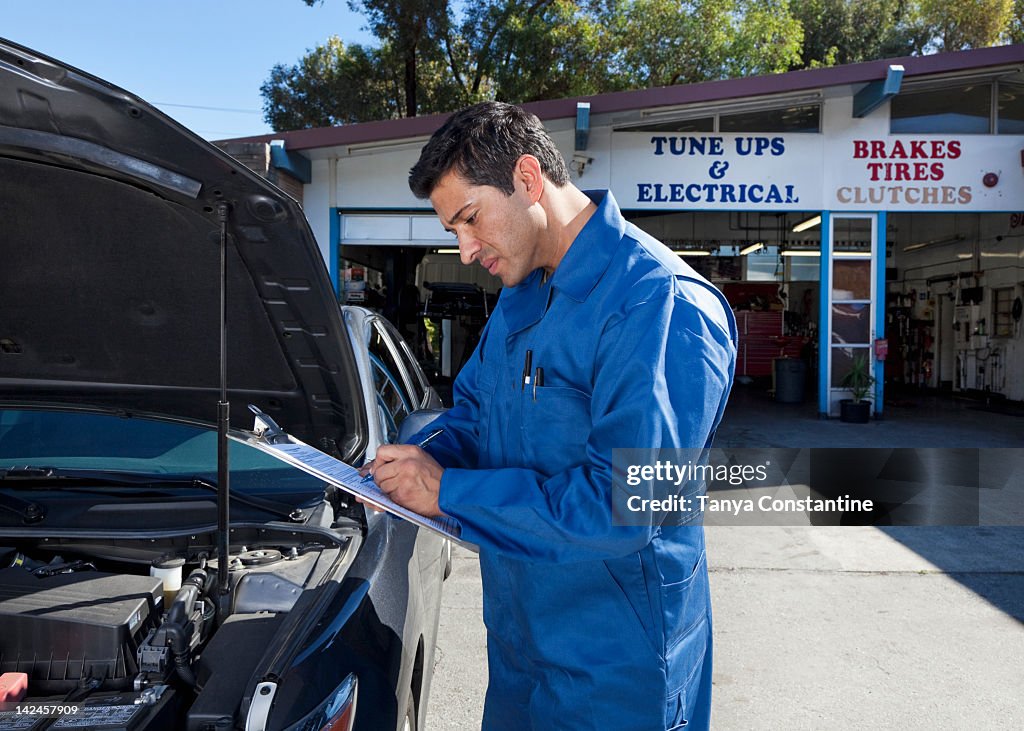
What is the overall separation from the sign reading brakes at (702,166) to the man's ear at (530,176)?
10.4m

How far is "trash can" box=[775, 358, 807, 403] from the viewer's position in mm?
15000

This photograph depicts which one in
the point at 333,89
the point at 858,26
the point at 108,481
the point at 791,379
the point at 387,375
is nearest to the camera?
the point at 108,481

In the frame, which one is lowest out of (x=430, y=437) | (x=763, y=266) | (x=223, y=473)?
(x=223, y=473)

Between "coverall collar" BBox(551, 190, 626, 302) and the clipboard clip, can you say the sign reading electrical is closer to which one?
"coverall collar" BBox(551, 190, 626, 302)

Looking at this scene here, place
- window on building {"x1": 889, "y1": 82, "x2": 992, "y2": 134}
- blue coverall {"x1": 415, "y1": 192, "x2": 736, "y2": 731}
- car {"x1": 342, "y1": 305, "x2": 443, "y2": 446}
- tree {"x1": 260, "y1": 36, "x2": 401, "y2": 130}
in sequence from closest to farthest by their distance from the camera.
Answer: blue coverall {"x1": 415, "y1": 192, "x2": 736, "y2": 731}, car {"x1": 342, "y1": 305, "x2": 443, "y2": 446}, window on building {"x1": 889, "y1": 82, "x2": 992, "y2": 134}, tree {"x1": 260, "y1": 36, "x2": 401, "y2": 130}

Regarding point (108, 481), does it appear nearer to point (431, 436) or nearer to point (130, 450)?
point (130, 450)

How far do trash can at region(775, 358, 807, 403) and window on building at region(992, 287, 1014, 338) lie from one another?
160 inches

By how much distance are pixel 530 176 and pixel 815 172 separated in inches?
451

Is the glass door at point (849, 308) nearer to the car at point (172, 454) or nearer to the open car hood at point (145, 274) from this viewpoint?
the car at point (172, 454)

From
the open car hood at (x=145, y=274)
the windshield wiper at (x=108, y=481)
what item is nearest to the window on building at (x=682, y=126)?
the open car hood at (x=145, y=274)

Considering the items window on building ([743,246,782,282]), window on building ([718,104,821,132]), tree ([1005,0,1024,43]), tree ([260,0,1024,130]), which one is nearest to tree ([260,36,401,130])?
tree ([260,0,1024,130])

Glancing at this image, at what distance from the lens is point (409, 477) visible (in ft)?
4.97

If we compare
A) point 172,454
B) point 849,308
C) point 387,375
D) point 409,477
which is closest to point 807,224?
point 849,308

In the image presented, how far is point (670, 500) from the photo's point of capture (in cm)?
141
